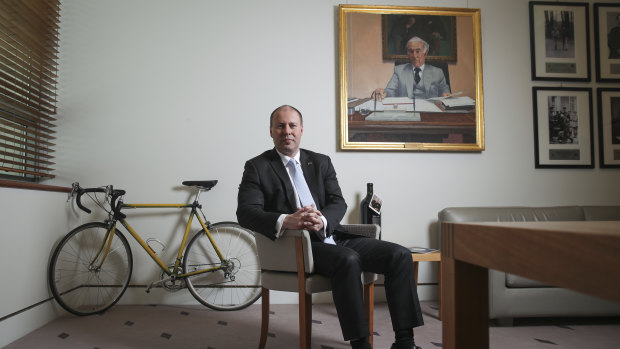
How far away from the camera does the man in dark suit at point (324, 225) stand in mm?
1772

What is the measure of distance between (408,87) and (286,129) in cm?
154

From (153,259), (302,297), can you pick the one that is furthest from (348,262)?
(153,259)

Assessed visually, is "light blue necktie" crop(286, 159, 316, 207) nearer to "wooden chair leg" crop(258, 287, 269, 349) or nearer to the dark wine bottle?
"wooden chair leg" crop(258, 287, 269, 349)

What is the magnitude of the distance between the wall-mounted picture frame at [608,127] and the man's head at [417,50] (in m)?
1.49

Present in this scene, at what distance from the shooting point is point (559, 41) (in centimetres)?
350

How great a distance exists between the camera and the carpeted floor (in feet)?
7.45

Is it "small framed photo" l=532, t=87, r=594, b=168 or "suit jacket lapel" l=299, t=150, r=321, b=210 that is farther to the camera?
"small framed photo" l=532, t=87, r=594, b=168

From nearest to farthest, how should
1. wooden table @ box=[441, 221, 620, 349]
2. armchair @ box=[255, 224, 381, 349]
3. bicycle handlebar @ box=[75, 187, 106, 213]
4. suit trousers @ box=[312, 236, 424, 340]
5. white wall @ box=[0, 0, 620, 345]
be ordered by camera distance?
1. wooden table @ box=[441, 221, 620, 349]
2. suit trousers @ box=[312, 236, 424, 340]
3. armchair @ box=[255, 224, 381, 349]
4. bicycle handlebar @ box=[75, 187, 106, 213]
5. white wall @ box=[0, 0, 620, 345]

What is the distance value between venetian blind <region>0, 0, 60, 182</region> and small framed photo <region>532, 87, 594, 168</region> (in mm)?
3786

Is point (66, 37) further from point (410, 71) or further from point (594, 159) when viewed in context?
point (594, 159)

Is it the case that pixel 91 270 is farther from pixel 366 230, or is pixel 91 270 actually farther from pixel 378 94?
pixel 378 94

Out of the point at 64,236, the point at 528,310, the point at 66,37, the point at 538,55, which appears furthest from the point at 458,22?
the point at 64,236

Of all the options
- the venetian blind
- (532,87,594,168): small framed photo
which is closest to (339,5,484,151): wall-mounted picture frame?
(532,87,594,168): small framed photo

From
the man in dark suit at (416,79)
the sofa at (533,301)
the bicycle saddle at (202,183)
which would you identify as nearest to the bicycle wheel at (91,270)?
the bicycle saddle at (202,183)
